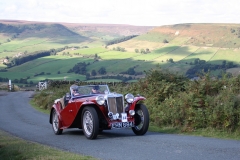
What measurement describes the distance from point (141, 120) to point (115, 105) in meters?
1.01

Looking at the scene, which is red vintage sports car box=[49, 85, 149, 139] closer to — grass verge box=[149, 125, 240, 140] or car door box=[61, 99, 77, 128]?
car door box=[61, 99, 77, 128]

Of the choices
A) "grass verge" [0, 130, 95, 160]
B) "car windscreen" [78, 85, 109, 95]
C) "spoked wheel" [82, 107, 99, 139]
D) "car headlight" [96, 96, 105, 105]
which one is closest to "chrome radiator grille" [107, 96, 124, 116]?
"car headlight" [96, 96, 105, 105]

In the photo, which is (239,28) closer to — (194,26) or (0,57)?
(194,26)

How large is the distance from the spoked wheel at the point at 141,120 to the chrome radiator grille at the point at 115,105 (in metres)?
0.68

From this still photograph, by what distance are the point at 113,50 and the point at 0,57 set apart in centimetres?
3111

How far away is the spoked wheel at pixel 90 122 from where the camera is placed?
13734 millimetres

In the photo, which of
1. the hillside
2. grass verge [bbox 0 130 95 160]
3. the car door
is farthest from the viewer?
the hillside

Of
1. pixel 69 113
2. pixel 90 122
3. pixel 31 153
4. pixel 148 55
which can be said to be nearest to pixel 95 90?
pixel 69 113

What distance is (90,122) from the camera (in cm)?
1415

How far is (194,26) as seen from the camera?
120 meters

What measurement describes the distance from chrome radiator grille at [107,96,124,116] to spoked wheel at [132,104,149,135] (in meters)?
0.68

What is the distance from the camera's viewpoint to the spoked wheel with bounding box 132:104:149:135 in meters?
14.5

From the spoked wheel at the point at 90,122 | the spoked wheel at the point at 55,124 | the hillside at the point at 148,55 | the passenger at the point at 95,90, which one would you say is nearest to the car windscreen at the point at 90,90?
the passenger at the point at 95,90

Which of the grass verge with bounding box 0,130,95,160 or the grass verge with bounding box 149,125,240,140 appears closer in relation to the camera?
the grass verge with bounding box 0,130,95,160
